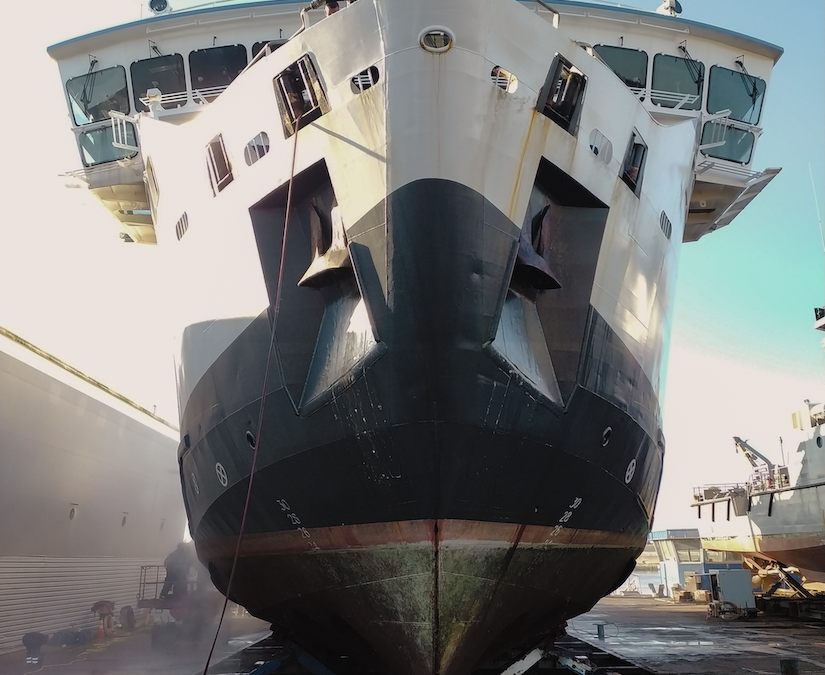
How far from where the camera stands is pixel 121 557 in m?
16.0

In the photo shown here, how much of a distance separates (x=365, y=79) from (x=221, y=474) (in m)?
3.76

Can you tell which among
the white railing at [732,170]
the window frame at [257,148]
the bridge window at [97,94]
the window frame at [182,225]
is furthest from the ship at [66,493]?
the white railing at [732,170]

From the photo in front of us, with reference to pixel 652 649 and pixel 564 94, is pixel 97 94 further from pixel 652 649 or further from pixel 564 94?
pixel 652 649

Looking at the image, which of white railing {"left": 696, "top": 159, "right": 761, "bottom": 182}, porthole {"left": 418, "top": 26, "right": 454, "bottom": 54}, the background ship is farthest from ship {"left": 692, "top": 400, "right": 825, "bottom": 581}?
porthole {"left": 418, "top": 26, "right": 454, "bottom": 54}

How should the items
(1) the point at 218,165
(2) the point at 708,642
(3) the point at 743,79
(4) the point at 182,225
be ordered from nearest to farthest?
(1) the point at 218,165 < (4) the point at 182,225 < (3) the point at 743,79 < (2) the point at 708,642

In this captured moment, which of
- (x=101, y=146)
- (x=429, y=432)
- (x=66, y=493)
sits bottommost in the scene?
(x=66, y=493)

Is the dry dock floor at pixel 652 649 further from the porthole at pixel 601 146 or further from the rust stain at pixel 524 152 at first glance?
the porthole at pixel 601 146

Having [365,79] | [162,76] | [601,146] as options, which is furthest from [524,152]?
→ [162,76]

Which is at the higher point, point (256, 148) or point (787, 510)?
point (256, 148)

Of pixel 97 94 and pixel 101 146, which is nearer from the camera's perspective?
pixel 97 94

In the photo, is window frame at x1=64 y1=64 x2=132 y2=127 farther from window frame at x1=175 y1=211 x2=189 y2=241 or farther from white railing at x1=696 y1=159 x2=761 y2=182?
white railing at x1=696 y1=159 x2=761 y2=182

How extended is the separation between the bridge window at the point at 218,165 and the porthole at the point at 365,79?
1.68 meters

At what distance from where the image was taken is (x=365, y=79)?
17.6 feet

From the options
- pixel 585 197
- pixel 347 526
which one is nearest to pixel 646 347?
pixel 585 197
